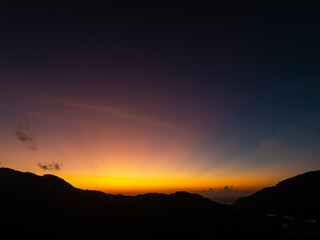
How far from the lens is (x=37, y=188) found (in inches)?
1849

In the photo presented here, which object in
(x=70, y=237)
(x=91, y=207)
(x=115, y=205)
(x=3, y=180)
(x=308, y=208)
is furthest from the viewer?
(x=308, y=208)

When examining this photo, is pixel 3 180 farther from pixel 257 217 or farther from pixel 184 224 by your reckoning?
pixel 257 217

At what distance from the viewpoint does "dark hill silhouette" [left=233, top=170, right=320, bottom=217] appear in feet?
217

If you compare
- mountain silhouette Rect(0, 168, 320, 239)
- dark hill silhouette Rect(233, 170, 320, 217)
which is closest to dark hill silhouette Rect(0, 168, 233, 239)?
mountain silhouette Rect(0, 168, 320, 239)

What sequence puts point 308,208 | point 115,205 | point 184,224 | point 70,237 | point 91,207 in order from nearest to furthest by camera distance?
point 70,237
point 184,224
point 91,207
point 115,205
point 308,208

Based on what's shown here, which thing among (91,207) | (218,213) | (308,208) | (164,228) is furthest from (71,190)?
(308,208)

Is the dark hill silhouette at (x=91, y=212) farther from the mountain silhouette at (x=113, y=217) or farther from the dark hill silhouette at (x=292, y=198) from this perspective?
the dark hill silhouette at (x=292, y=198)

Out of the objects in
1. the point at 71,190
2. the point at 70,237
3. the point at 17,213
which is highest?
the point at 71,190

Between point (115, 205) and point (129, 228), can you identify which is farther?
point (115, 205)

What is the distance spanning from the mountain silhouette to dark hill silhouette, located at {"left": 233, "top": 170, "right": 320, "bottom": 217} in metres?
29.7

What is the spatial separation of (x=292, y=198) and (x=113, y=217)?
72366 mm

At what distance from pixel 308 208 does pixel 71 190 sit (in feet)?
231

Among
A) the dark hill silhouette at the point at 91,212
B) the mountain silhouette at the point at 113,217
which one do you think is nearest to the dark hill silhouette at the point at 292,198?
the mountain silhouette at the point at 113,217

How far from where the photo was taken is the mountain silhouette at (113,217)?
A: 30.7m
